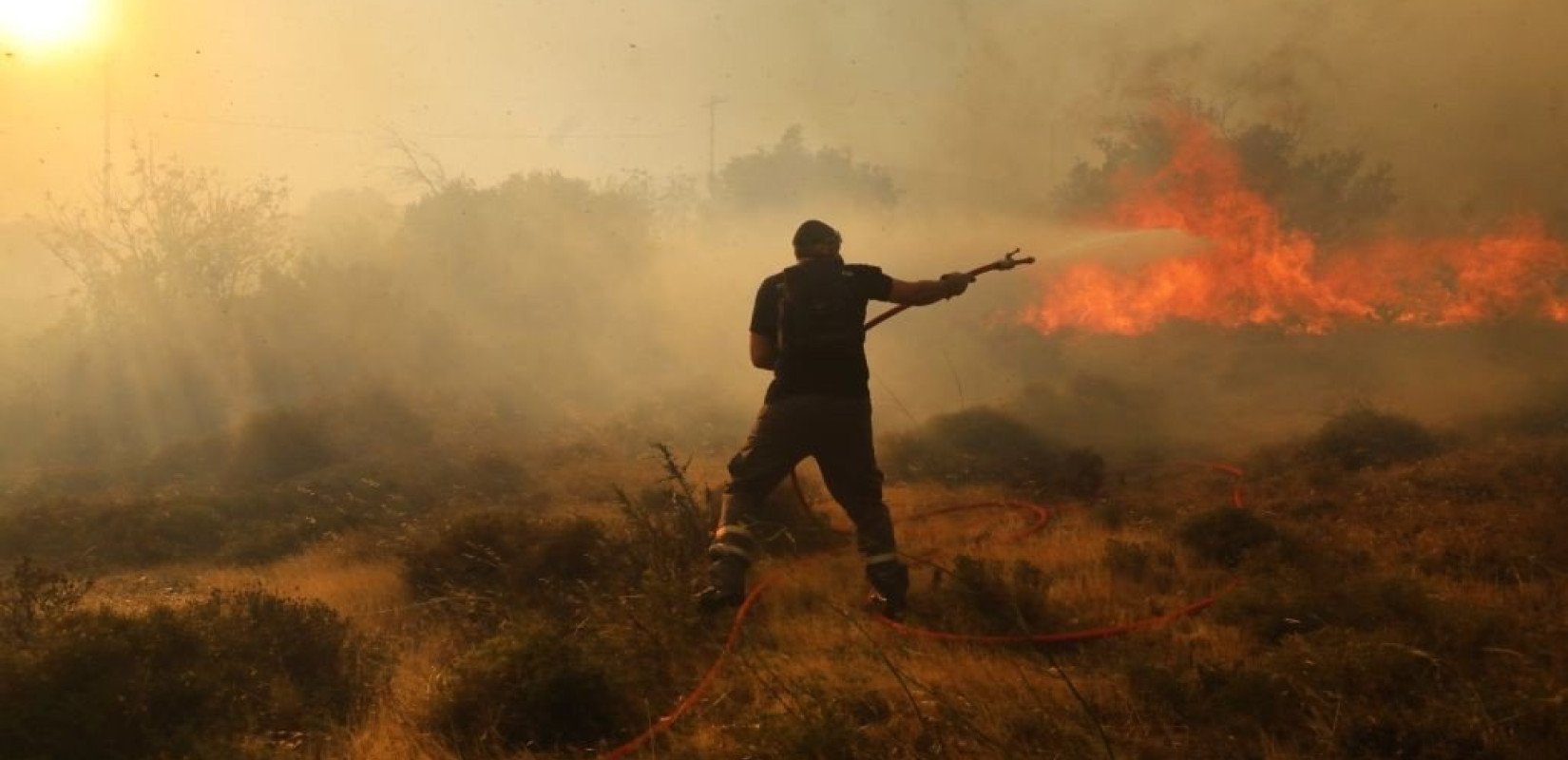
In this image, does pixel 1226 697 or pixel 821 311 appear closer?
pixel 1226 697

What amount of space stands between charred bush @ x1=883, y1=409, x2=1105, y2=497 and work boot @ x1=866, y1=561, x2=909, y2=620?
17.5ft

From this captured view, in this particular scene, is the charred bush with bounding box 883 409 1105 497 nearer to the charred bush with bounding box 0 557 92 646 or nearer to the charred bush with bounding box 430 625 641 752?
the charred bush with bounding box 430 625 641 752

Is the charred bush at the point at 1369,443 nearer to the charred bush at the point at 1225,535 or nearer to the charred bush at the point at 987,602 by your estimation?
the charred bush at the point at 1225,535

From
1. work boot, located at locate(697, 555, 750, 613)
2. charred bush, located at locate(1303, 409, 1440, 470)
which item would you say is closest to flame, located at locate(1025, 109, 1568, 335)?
charred bush, located at locate(1303, 409, 1440, 470)

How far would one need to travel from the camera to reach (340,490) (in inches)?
544

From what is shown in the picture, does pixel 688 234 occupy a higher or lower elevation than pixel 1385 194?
higher

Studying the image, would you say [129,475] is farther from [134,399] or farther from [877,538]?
[877,538]

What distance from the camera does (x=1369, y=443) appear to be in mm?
10422

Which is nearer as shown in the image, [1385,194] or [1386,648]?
[1386,648]

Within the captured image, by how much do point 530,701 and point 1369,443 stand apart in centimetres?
999

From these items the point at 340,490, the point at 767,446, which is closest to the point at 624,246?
the point at 340,490

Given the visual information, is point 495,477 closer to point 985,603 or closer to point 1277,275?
point 985,603

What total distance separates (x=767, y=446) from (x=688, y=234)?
3401 cm

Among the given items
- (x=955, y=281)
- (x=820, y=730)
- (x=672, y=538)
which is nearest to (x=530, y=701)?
(x=820, y=730)
